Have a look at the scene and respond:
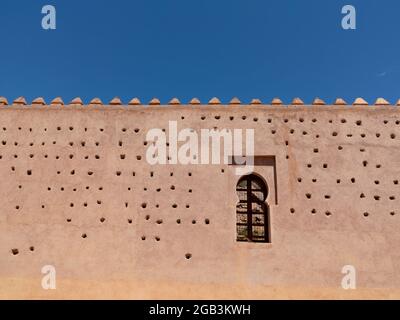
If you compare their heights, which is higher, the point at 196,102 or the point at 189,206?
the point at 196,102

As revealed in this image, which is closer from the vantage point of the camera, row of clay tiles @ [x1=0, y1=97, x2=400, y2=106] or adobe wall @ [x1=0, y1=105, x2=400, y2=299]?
adobe wall @ [x1=0, y1=105, x2=400, y2=299]

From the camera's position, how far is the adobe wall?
671 centimetres

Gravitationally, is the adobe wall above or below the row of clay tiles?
below

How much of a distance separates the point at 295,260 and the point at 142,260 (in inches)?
106

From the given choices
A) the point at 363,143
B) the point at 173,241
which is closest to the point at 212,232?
the point at 173,241

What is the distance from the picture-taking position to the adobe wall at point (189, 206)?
6.71 meters

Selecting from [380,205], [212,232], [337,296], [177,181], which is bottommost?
[337,296]

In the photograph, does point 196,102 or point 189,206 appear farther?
point 196,102

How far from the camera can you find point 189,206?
7059mm

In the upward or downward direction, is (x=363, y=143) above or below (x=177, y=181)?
above

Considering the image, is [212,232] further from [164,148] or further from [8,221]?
[8,221]

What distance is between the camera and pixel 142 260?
6.82 meters

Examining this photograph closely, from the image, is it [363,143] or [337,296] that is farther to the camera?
[363,143]

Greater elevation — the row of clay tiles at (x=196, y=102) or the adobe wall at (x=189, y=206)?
the row of clay tiles at (x=196, y=102)
